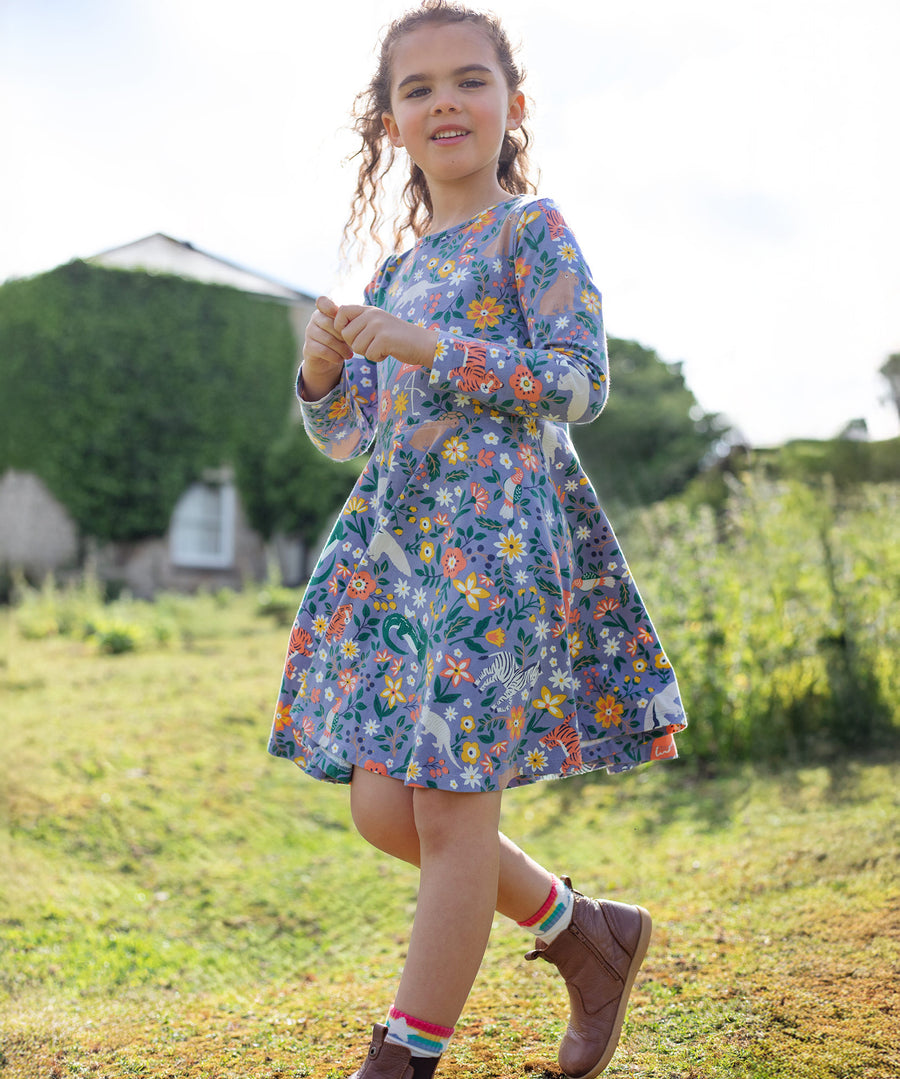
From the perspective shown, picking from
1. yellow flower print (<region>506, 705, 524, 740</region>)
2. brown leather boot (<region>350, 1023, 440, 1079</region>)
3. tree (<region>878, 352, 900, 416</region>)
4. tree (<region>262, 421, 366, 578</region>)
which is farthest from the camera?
tree (<region>262, 421, 366, 578</region>)

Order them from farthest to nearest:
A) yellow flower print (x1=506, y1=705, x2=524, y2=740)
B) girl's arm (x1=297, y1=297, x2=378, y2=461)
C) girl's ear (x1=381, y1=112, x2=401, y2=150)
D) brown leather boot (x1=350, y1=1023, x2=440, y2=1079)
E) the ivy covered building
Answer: the ivy covered building
girl's ear (x1=381, y1=112, x2=401, y2=150)
girl's arm (x1=297, y1=297, x2=378, y2=461)
yellow flower print (x1=506, y1=705, x2=524, y2=740)
brown leather boot (x1=350, y1=1023, x2=440, y2=1079)

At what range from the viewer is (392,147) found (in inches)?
81.1

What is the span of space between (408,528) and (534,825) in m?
2.46

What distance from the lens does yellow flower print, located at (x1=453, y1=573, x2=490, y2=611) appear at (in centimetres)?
146

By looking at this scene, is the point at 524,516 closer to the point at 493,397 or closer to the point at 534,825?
the point at 493,397

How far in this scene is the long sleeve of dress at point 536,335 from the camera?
1479mm

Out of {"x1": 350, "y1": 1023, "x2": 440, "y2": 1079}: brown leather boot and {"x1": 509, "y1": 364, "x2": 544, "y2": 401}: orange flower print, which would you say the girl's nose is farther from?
{"x1": 350, "y1": 1023, "x2": 440, "y2": 1079}: brown leather boot

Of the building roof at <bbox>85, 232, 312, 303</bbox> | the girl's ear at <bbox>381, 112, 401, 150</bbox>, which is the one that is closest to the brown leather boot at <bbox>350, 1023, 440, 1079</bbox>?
the girl's ear at <bbox>381, 112, 401, 150</bbox>

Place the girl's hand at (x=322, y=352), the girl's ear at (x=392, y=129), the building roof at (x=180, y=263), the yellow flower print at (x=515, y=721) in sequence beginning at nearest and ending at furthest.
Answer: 1. the yellow flower print at (x=515, y=721)
2. the girl's hand at (x=322, y=352)
3. the girl's ear at (x=392, y=129)
4. the building roof at (x=180, y=263)

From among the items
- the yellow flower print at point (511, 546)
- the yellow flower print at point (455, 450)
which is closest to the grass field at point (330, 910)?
the yellow flower print at point (511, 546)

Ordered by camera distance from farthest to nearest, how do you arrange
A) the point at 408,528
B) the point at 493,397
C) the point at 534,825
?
1. the point at 534,825
2. the point at 408,528
3. the point at 493,397

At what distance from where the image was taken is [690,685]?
4145mm

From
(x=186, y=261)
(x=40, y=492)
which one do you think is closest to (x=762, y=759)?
(x=40, y=492)

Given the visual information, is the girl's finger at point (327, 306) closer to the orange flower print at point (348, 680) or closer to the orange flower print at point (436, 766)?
the orange flower print at point (348, 680)
